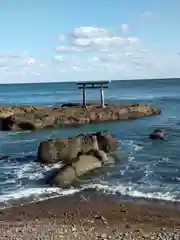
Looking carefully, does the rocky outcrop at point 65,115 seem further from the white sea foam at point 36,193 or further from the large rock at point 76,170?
the white sea foam at point 36,193

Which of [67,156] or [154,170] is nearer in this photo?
[154,170]

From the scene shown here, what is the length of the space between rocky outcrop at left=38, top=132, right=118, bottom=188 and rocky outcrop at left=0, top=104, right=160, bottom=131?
17282 millimetres

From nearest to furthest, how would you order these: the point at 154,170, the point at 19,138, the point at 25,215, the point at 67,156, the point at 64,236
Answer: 1. the point at 64,236
2. the point at 25,215
3. the point at 154,170
4. the point at 67,156
5. the point at 19,138

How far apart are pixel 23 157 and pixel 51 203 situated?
12155mm

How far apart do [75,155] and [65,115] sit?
23.3m

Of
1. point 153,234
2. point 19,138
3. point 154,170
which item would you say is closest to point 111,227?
point 153,234

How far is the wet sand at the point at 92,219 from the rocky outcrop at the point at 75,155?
8.03 ft

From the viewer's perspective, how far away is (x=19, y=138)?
43.3 m

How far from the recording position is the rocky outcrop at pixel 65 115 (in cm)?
4906

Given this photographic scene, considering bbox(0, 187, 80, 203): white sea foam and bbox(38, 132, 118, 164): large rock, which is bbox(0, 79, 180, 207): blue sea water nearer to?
bbox(0, 187, 80, 203): white sea foam

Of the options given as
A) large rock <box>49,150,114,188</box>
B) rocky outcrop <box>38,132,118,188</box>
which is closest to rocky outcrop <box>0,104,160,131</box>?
rocky outcrop <box>38,132,118,188</box>

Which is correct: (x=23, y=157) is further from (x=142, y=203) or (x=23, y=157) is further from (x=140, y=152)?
(x=142, y=203)

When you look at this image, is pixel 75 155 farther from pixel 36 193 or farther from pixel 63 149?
pixel 36 193

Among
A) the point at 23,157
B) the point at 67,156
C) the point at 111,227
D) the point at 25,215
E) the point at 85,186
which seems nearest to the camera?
the point at 111,227
